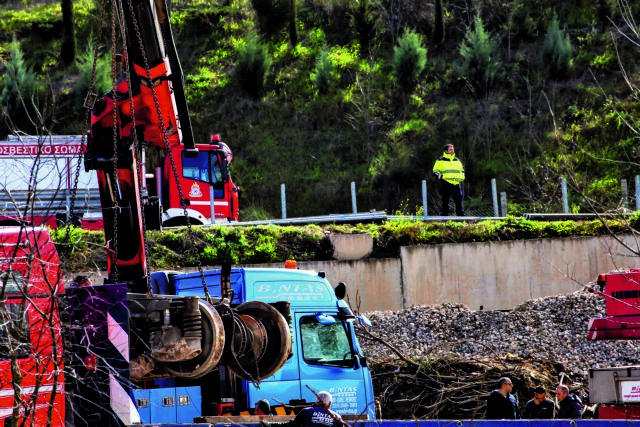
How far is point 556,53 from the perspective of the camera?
4016 centimetres

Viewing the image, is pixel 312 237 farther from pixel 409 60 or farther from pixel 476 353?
pixel 409 60

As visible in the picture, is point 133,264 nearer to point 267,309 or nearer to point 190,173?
point 267,309

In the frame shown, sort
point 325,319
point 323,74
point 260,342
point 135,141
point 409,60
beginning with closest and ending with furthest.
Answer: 1. point 260,342
2. point 135,141
3. point 325,319
4. point 409,60
5. point 323,74

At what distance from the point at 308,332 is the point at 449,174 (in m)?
14.1

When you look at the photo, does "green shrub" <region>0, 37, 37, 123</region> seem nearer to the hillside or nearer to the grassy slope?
the hillside

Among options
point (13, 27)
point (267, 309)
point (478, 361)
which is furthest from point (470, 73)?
point (267, 309)

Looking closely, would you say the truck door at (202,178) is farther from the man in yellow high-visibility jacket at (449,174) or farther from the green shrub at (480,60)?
the green shrub at (480,60)

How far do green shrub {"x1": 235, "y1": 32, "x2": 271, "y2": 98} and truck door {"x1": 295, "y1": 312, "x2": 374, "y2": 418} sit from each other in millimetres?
28415

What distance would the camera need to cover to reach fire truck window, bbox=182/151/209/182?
2702cm

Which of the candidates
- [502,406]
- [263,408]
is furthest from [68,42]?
[263,408]

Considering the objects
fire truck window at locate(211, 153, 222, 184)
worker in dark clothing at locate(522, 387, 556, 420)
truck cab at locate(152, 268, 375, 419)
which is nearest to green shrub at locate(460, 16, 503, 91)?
fire truck window at locate(211, 153, 222, 184)

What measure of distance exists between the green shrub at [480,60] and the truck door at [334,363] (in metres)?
27.0

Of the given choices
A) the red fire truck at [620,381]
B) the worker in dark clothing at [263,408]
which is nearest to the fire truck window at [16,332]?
the worker in dark clothing at [263,408]

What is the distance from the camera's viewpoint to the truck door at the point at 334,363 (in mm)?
13750
